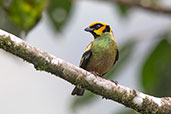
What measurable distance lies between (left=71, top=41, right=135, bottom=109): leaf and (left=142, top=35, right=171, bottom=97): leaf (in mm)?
270

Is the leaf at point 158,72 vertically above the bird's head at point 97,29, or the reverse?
the bird's head at point 97,29

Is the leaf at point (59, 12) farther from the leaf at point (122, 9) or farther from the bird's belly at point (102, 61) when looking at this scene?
the leaf at point (122, 9)

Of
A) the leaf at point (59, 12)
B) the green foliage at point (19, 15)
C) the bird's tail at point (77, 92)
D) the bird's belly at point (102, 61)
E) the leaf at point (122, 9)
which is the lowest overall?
the bird's tail at point (77, 92)

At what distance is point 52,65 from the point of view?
3.56 meters

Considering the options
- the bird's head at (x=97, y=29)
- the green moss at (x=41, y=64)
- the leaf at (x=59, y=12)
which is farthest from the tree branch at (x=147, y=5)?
the green moss at (x=41, y=64)

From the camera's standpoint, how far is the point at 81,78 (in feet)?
12.1

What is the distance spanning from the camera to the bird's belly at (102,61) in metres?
4.68

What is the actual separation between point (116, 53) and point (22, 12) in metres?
1.07

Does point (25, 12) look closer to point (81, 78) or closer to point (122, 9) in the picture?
point (81, 78)

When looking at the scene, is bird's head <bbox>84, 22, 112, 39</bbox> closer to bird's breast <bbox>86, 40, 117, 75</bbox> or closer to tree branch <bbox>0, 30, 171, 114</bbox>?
bird's breast <bbox>86, 40, 117, 75</bbox>

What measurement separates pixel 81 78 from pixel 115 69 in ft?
5.43

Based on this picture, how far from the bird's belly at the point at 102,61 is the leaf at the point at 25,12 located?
70 centimetres

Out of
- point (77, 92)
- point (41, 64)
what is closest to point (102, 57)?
point (77, 92)

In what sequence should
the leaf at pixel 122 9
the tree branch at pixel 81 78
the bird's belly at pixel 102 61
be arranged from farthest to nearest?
the leaf at pixel 122 9 < the bird's belly at pixel 102 61 < the tree branch at pixel 81 78
